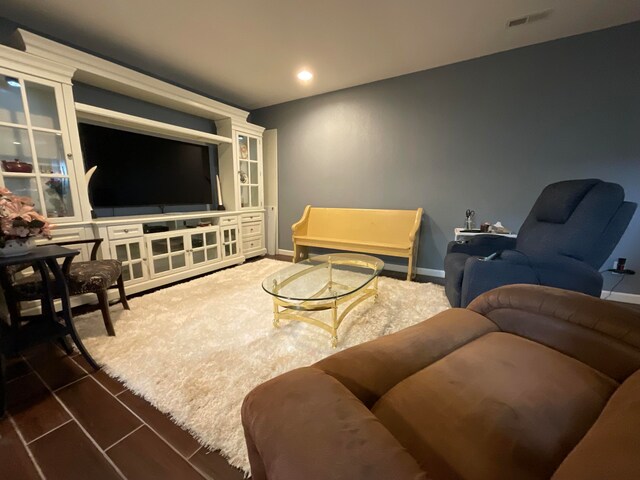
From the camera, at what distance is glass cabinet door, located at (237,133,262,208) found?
3635mm

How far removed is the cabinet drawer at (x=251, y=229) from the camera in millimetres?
3693

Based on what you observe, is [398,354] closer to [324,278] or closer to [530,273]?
[530,273]

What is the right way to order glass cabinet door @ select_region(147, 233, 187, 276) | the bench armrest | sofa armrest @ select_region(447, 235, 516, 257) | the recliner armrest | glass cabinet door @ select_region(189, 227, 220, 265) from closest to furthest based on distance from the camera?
1. the recliner armrest
2. sofa armrest @ select_region(447, 235, 516, 257)
3. glass cabinet door @ select_region(147, 233, 187, 276)
4. glass cabinet door @ select_region(189, 227, 220, 265)
5. the bench armrest

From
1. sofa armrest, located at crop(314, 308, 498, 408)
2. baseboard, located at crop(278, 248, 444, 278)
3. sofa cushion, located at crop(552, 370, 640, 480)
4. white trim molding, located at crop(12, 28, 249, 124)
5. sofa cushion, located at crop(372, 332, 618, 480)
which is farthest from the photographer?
baseboard, located at crop(278, 248, 444, 278)

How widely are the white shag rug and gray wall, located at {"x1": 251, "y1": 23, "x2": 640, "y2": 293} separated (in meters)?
1.27

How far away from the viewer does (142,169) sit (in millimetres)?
2727

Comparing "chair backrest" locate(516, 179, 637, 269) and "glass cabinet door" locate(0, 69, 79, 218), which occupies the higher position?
"glass cabinet door" locate(0, 69, 79, 218)

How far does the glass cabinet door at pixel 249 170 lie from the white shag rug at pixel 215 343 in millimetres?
1650

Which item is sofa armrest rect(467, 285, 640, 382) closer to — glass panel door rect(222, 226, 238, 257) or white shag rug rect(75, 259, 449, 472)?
white shag rug rect(75, 259, 449, 472)

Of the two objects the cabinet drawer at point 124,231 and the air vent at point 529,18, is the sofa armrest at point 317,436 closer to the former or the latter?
the cabinet drawer at point 124,231

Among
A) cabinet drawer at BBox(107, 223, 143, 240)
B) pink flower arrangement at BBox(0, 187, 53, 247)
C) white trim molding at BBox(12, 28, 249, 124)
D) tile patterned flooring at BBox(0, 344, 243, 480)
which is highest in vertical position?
white trim molding at BBox(12, 28, 249, 124)

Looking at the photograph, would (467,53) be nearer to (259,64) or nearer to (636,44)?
(636,44)

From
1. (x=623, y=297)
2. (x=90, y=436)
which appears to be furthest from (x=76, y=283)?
(x=623, y=297)

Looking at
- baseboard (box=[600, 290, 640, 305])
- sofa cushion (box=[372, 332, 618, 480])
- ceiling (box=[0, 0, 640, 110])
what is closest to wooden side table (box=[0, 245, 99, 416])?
sofa cushion (box=[372, 332, 618, 480])
